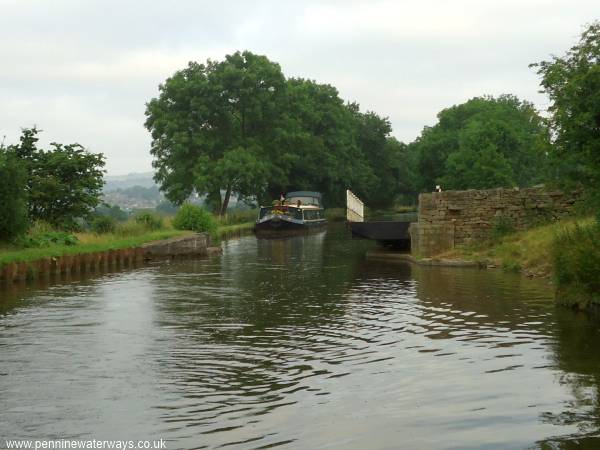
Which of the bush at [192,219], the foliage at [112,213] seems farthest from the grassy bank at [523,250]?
the foliage at [112,213]

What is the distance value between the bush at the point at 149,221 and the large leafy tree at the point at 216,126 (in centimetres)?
2000

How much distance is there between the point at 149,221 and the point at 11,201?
39.8 feet

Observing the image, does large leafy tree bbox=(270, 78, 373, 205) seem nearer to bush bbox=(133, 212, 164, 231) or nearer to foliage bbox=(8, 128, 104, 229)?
bush bbox=(133, 212, 164, 231)

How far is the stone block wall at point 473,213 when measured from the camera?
82.8ft

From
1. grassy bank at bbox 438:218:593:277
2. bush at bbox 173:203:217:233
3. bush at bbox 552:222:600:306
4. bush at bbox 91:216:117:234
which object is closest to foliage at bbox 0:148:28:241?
bush at bbox 91:216:117:234

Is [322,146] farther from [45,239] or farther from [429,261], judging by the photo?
[45,239]

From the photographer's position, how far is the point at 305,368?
9844mm

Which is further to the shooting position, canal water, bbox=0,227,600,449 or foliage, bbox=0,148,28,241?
foliage, bbox=0,148,28,241

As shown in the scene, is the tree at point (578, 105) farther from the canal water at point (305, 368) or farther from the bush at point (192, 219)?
the bush at point (192, 219)

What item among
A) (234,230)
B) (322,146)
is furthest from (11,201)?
(322,146)

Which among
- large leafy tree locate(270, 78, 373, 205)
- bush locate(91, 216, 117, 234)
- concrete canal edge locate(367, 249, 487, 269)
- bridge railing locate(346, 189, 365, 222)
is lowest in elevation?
concrete canal edge locate(367, 249, 487, 269)

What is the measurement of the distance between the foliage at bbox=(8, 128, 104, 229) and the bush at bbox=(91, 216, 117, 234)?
51 centimetres

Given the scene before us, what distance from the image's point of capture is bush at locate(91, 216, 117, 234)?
31.2 meters

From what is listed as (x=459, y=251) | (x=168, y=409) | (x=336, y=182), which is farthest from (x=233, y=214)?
(x=168, y=409)
